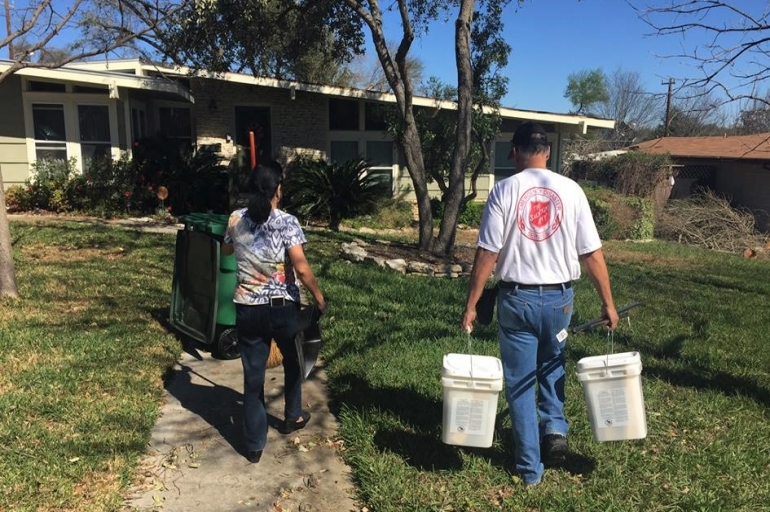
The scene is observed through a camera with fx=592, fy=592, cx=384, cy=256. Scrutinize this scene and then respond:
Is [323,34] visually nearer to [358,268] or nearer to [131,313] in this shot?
[358,268]

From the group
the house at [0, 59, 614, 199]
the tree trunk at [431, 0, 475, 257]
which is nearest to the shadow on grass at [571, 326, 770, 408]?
the tree trunk at [431, 0, 475, 257]

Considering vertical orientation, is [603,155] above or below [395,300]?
above

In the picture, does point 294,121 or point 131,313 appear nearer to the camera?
point 131,313

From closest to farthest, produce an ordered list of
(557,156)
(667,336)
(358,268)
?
(667,336)
(358,268)
(557,156)

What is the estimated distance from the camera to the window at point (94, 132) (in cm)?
1389

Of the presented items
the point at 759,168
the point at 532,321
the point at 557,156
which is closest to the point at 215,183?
the point at 557,156

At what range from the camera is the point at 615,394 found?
293 centimetres

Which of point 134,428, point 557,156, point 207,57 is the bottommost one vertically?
point 134,428

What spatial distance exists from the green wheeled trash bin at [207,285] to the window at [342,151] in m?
11.6

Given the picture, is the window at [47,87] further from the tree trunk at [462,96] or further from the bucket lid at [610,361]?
the bucket lid at [610,361]

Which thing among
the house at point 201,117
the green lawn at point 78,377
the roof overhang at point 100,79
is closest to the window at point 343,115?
the house at point 201,117

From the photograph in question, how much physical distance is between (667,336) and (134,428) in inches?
191

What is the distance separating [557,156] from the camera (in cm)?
1798

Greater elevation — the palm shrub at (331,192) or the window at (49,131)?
the window at (49,131)
